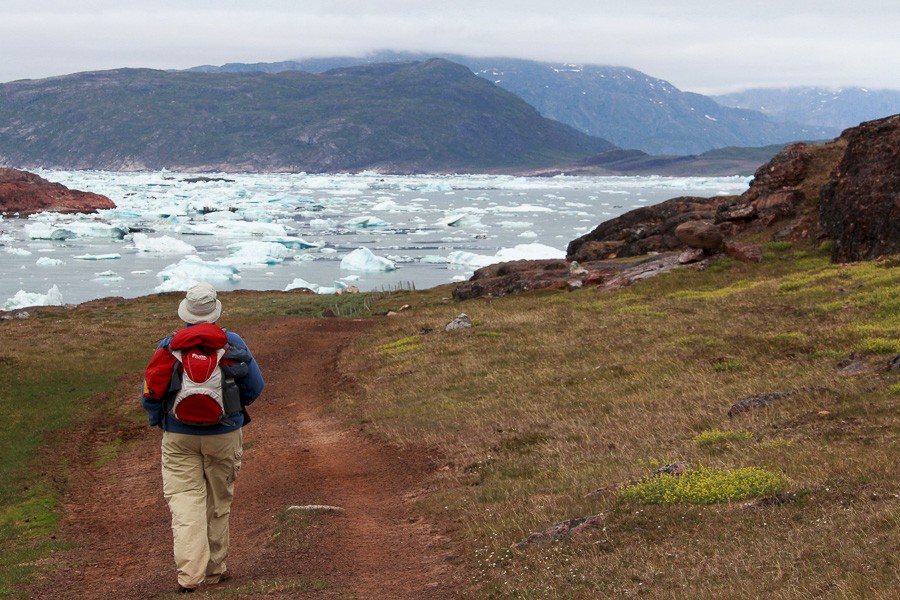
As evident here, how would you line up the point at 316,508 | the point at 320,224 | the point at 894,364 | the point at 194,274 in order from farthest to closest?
1. the point at 320,224
2. the point at 194,274
3. the point at 894,364
4. the point at 316,508

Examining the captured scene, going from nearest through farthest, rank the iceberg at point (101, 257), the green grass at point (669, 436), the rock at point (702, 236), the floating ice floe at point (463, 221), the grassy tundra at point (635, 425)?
the green grass at point (669, 436), the grassy tundra at point (635, 425), the rock at point (702, 236), the iceberg at point (101, 257), the floating ice floe at point (463, 221)

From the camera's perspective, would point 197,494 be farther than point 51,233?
No

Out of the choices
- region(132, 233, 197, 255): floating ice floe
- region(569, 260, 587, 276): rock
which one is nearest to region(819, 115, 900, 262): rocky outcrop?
region(569, 260, 587, 276): rock

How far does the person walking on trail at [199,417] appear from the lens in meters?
7.69

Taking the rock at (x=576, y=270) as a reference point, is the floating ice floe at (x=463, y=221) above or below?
below

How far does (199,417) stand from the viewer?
7.76 meters

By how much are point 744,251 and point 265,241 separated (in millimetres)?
40949

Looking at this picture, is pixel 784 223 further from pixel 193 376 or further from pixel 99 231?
pixel 99 231

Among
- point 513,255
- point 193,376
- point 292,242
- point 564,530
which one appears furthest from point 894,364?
point 292,242

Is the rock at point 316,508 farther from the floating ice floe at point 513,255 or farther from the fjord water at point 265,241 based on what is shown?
the floating ice floe at point 513,255

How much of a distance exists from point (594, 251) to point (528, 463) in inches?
1079

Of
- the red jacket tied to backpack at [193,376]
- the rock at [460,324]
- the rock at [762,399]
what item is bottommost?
the rock at [460,324]

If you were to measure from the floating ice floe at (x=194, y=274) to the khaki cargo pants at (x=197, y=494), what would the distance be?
Answer: 1580 inches

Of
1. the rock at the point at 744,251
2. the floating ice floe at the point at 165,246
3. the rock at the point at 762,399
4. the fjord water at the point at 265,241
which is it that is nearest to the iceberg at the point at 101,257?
the fjord water at the point at 265,241
